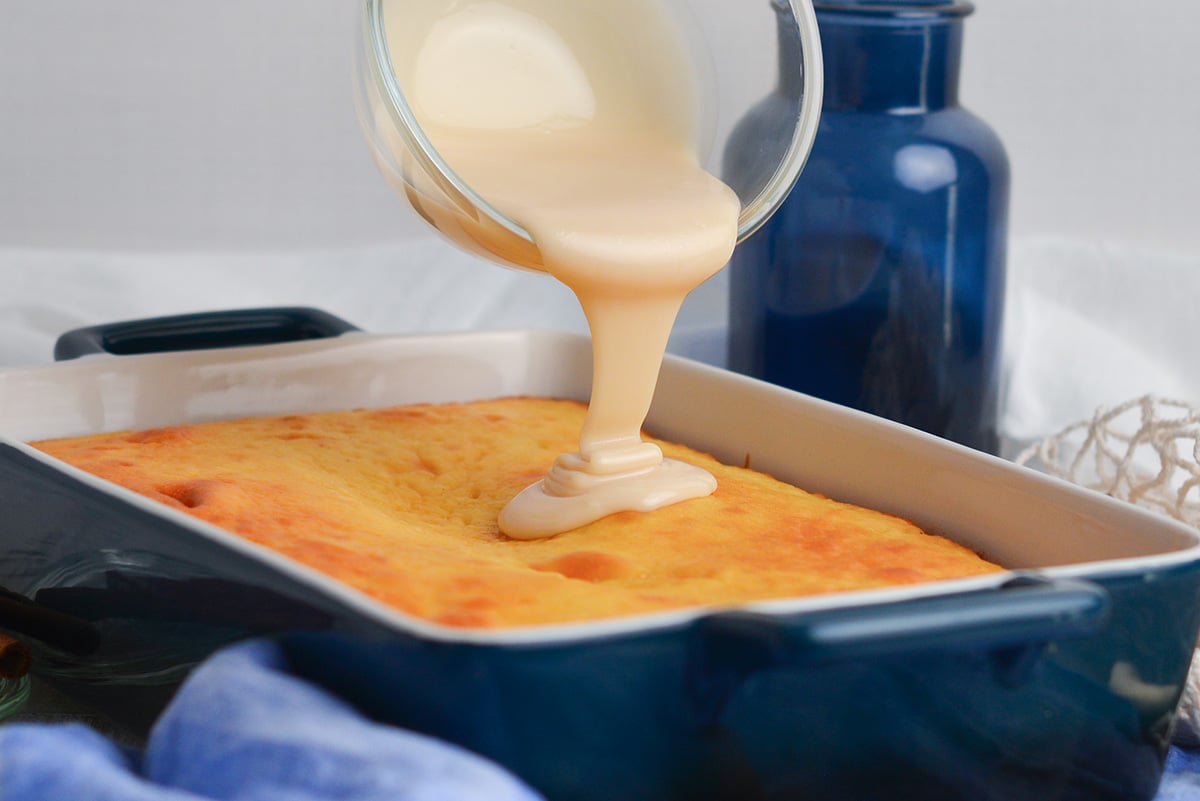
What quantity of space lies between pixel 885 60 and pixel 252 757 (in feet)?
4.05

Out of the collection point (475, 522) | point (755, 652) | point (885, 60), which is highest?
point (885, 60)

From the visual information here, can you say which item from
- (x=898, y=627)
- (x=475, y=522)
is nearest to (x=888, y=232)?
(x=475, y=522)

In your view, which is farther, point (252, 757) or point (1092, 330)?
point (1092, 330)

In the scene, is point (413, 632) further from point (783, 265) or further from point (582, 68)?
point (783, 265)

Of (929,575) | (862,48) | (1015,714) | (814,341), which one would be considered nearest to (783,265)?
(814,341)

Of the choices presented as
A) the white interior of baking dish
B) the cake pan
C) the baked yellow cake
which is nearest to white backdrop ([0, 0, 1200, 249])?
the white interior of baking dish

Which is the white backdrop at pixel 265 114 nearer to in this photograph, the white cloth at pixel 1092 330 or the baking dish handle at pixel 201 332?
the white cloth at pixel 1092 330

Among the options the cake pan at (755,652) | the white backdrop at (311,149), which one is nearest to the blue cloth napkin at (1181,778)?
the cake pan at (755,652)

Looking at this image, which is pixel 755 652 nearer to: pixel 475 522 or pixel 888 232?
pixel 475 522

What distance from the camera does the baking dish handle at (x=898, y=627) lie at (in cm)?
89

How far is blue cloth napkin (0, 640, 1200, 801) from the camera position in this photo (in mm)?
872

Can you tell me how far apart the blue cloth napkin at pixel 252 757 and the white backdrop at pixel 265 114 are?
1842 mm

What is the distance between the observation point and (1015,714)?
1.02 metres

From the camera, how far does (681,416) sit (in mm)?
1685
